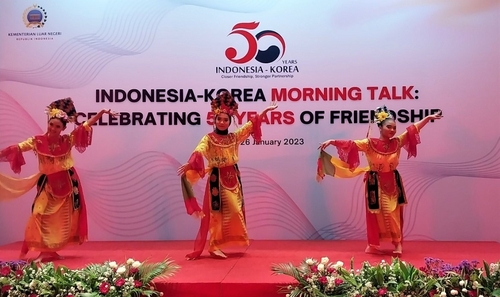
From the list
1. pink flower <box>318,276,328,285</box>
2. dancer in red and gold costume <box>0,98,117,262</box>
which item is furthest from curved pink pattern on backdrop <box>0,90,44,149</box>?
pink flower <box>318,276,328,285</box>

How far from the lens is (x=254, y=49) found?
5.96 meters

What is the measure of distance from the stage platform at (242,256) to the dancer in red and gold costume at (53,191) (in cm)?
22

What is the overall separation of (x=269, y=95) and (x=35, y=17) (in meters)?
2.76

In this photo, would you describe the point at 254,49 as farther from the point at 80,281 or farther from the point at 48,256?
the point at 80,281

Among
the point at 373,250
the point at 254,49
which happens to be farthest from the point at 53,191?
the point at 373,250

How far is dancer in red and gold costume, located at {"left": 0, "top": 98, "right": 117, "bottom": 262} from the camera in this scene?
180 inches

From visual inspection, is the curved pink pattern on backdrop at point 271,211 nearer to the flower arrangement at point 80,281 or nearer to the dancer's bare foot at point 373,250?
the dancer's bare foot at point 373,250

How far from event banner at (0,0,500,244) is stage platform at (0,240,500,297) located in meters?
0.35

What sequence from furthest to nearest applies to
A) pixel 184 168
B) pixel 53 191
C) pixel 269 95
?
pixel 269 95 < pixel 53 191 < pixel 184 168

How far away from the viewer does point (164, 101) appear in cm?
602

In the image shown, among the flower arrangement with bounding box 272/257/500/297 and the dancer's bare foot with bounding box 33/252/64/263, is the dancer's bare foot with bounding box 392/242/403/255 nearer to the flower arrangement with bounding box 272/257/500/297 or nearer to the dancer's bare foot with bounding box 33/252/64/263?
the flower arrangement with bounding box 272/257/500/297

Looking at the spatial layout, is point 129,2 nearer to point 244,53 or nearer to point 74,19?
point 74,19

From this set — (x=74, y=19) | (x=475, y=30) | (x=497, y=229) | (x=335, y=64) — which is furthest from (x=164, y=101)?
(x=497, y=229)

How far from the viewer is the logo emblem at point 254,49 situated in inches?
233
